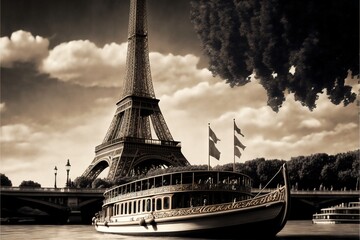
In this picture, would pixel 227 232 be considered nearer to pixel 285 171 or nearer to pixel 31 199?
pixel 285 171

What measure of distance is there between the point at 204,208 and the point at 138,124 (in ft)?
213

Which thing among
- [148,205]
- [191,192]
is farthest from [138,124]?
[191,192]

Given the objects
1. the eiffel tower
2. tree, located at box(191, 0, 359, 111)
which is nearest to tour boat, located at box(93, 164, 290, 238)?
tree, located at box(191, 0, 359, 111)

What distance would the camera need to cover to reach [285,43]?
48.4 ft

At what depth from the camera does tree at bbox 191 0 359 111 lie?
13641mm

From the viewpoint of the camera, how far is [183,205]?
93.9 feet

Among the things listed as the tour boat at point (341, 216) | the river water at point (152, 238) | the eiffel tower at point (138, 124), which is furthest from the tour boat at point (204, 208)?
the eiffel tower at point (138, 124)

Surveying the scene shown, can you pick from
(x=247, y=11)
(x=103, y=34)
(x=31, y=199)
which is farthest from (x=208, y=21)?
(x=31, y=199)

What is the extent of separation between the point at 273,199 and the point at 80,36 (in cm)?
1478

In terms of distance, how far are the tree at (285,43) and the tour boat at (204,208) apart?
407 inches

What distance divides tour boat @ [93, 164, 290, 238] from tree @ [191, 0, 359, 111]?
1033cm

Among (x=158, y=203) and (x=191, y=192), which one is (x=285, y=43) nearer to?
(x=191, y=192)

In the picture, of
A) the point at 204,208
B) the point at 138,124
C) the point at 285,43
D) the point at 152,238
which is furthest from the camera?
the point at 138,124

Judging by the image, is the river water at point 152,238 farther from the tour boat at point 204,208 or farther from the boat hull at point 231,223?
the tour boat at point 204,208
